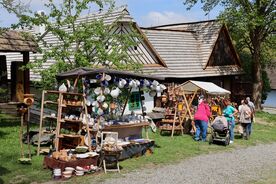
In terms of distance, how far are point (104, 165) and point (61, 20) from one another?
7427 millimetres

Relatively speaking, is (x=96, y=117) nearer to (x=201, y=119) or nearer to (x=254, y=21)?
(x=201, y=119)

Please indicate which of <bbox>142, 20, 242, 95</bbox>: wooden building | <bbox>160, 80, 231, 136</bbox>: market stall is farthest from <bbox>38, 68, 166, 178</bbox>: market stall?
<bbox>142, 20, 242, 95</bbox>: wooden building

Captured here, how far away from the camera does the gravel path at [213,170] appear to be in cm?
1085

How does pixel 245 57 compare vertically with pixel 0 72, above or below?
above

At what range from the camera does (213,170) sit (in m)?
12.1

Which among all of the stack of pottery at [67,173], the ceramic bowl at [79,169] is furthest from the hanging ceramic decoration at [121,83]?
the stack of pottery at [67,173]

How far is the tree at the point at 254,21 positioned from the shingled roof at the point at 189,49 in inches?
45.4

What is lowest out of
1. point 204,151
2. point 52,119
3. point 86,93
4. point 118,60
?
point 204,151

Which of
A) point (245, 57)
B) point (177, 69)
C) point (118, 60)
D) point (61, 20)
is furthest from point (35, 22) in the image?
point (245, 57)

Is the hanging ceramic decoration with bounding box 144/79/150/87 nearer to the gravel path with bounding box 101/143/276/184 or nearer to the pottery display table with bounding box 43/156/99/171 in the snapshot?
the gravel path with bounding box 101/143/276/184

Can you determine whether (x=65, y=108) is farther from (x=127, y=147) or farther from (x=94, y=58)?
(x=94, y=58)

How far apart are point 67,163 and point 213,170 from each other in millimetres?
4166

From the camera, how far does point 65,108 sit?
526 inches

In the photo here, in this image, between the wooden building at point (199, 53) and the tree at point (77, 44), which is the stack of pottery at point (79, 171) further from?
the wooden building at point (199, 53)
